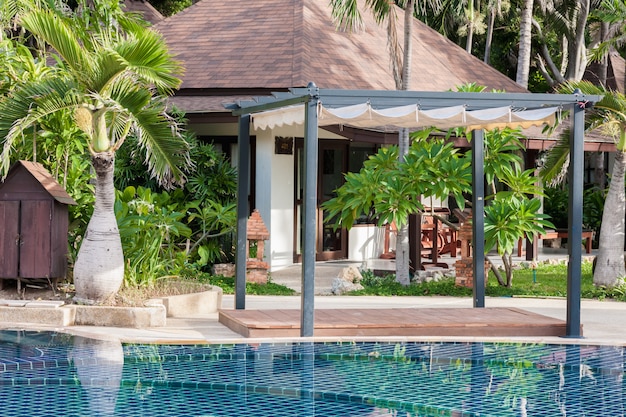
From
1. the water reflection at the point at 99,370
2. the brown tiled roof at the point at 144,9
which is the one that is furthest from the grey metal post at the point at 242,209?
the brown tiled roof at the point at 144,9

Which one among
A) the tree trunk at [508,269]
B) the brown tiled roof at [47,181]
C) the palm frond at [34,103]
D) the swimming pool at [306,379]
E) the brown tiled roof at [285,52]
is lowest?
the swimming pool at [306,379]

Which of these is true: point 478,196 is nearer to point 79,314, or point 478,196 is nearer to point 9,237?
point 79,314

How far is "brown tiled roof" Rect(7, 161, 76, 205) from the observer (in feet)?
39.0

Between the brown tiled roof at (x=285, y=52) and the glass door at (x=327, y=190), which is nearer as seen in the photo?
the brown tiled roof at (x=285, y=52)

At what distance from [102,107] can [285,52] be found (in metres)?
7.68

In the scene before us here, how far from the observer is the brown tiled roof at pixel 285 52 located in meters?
17.9

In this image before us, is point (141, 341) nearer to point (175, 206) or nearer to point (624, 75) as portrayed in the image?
point (175, 206)

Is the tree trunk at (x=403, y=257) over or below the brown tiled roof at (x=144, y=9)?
below

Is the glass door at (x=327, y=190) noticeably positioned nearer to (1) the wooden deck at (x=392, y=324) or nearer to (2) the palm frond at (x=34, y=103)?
(1) the wooden deck at (x=392, y=324)

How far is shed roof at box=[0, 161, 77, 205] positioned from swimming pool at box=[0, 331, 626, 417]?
6.19ft

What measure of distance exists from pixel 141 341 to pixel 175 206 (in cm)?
561

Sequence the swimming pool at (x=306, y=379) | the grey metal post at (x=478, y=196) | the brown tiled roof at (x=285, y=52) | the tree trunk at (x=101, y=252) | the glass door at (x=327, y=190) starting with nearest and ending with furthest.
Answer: the swimming pool at (x=306, y=379) < the tree trunk at (x=101, y=252) < the grey metal post at (x=478, y=196) < the brown tiled roof at (x=285, y=52) < the glass door at (x=327, y=190)

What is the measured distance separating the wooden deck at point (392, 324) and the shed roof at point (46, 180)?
2.43m

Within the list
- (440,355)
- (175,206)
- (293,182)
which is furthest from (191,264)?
(440,355)
